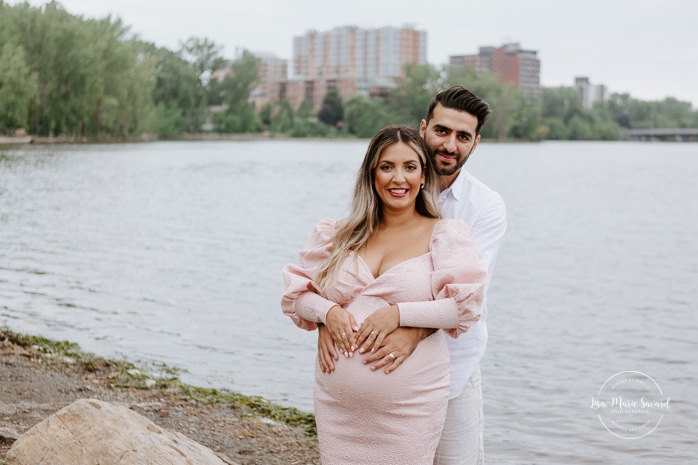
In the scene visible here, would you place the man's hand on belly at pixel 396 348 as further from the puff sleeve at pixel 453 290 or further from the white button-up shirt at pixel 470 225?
the white button-up shirt at pixel 470 225

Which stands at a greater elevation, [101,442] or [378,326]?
[378,326]

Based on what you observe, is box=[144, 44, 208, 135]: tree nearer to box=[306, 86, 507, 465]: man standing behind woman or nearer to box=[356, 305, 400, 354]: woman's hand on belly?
box=[306, 86, 507, 465]: man standing behind woman

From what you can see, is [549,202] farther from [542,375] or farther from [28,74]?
[28,74]

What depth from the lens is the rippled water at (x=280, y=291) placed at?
8531mm

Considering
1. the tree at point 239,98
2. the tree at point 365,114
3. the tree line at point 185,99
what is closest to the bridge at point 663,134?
the tree line at point 185,99

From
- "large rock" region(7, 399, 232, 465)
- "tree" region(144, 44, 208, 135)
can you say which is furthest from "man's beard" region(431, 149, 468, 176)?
"tree" region(144, 44, 208, 135)

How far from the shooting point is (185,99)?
114 metres

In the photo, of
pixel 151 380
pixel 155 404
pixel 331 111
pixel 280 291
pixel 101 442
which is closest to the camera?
pixel 101 442

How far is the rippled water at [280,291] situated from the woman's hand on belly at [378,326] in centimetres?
434

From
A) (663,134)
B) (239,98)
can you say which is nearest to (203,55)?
(239,98)

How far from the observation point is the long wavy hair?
323cm

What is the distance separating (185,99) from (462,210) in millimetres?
113371

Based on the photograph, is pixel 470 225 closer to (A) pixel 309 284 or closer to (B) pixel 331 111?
(A) pixel 309 284

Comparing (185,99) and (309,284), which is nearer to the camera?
(309,284)
